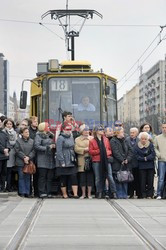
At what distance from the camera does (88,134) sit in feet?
57.9

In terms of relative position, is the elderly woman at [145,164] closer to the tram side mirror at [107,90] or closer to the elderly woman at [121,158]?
the elderly woman at [121,158]

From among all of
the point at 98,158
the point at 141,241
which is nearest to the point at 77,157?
the point at 98,158

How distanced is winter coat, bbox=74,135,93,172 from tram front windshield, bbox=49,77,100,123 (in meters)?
1.96

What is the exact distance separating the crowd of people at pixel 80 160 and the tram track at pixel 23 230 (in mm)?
2533

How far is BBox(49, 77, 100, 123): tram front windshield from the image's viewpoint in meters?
19.6

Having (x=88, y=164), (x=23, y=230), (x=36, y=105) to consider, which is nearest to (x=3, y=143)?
(x=88, y=164)

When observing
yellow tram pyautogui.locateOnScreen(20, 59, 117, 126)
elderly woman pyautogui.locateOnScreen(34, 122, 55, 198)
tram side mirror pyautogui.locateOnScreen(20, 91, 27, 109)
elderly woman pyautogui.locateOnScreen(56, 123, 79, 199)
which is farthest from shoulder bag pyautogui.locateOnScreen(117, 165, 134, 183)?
tram side mirror pyautogui.locateOnScreen(20, 91, 27, 109)

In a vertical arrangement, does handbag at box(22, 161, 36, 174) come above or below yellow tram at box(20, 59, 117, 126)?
below

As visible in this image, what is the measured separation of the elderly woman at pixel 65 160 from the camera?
1714 cm

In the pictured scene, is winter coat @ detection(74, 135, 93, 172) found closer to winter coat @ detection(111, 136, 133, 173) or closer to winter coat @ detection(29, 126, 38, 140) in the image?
winter coat @ detection(111, 136, 133, 173)

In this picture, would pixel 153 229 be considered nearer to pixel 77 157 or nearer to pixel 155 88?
pixel 77 157

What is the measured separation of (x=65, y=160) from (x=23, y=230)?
6.30 metres

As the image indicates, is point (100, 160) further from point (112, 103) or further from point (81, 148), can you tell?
point (112, 103)

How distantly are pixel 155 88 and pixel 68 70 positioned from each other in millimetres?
152624
